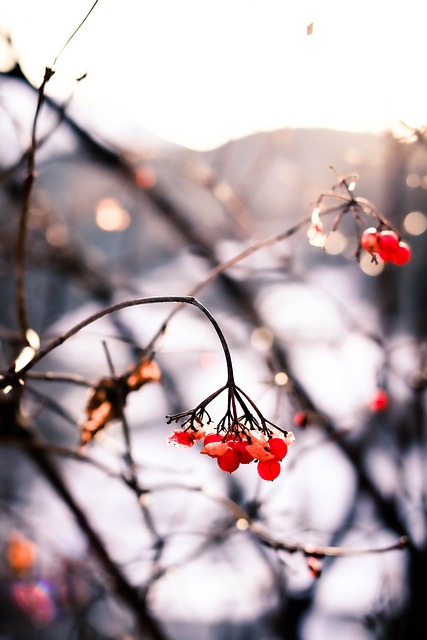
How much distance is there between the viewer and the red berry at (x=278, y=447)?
0.94 meters

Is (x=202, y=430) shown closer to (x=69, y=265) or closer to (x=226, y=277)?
(x=226, y=277)

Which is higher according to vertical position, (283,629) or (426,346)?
(426,346)

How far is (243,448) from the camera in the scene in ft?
3.07

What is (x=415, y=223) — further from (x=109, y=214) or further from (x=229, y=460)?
(x=109, y=214)

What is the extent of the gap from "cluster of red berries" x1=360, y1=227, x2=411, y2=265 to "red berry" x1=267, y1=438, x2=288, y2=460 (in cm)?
47

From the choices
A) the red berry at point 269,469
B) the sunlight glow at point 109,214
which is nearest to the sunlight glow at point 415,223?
the red berry at point 269,469

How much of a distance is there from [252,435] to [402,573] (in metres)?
2.39

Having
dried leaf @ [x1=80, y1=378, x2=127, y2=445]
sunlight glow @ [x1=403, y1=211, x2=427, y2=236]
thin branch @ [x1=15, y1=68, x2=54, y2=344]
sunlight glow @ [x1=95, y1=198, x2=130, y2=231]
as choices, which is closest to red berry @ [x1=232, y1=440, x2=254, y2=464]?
dried leaf @ [x1=80, y1=378, x2=127, y2=445]

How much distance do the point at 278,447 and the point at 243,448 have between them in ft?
0.21

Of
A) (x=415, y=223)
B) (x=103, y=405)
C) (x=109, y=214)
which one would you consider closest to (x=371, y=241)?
(x=103, y=405)

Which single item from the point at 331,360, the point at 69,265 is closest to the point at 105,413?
the point at 69,265

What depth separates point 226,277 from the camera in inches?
104

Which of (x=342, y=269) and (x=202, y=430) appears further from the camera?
(x=342, y=269)

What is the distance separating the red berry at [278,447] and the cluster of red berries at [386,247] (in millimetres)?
468
